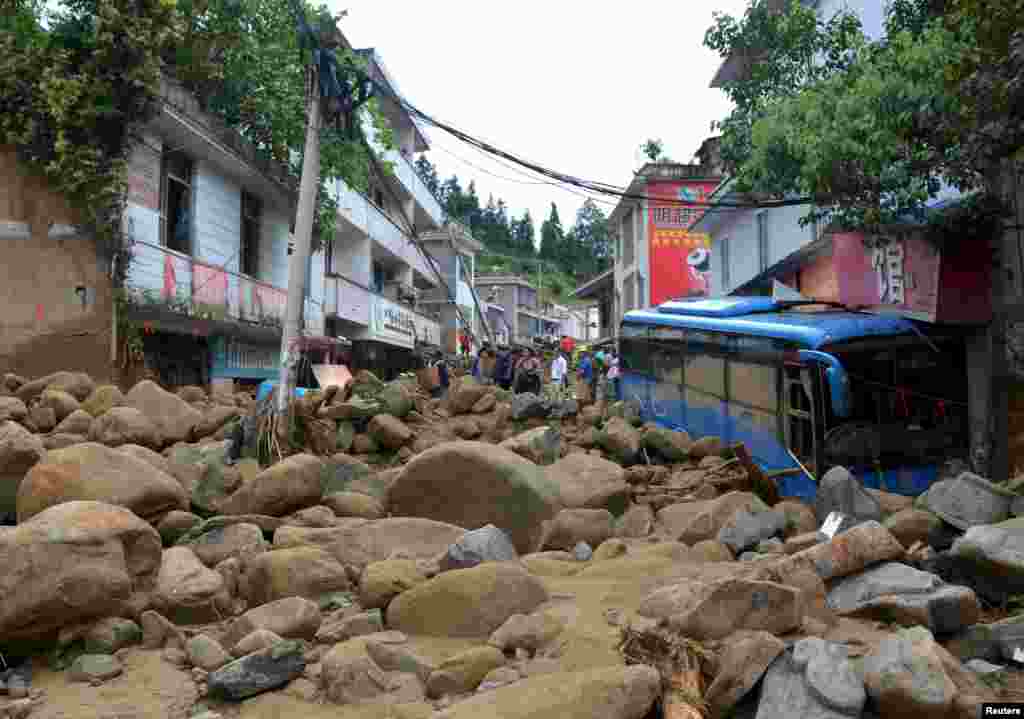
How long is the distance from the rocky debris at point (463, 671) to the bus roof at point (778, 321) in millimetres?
5911

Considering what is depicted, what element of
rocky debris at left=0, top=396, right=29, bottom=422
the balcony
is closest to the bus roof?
rocky debris at left=0, top=396, right=29, bottom=422

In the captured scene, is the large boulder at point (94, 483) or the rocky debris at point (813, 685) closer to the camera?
the rocky debris at point (813, 685)

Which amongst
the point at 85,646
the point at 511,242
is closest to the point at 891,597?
the point at 85,646

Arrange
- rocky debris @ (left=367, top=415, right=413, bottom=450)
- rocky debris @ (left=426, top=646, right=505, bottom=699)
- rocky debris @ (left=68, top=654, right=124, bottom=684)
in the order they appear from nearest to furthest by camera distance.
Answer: rocky debris @ (left=426, top=646, right=505, bottom=699) < rocky debris @ (left=68, top=654, right=124, bottom=684) < rocky debris @ (left=367, top=415, right=413, bottom=450)

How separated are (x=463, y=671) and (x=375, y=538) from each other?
2.38 m

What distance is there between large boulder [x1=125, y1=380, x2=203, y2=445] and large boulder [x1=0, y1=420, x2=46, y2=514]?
234cm

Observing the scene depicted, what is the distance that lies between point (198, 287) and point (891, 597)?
13.1 m

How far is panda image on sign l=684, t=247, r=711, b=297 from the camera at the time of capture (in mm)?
26781

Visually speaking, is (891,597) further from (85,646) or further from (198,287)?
(198,287)

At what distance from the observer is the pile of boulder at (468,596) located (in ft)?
11.0

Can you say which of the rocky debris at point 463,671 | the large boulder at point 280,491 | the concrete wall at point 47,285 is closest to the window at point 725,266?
the concrete wall at point 47,285

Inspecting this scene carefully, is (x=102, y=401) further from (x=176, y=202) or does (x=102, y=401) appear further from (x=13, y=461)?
(x=176, y=202)

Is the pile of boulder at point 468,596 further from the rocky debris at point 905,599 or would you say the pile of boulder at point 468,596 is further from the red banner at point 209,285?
the red banner at point 209,285

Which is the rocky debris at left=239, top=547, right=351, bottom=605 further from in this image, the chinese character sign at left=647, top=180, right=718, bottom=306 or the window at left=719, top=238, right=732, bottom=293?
the chinese character sign at left=647, top=180, right=718, bottom=306
